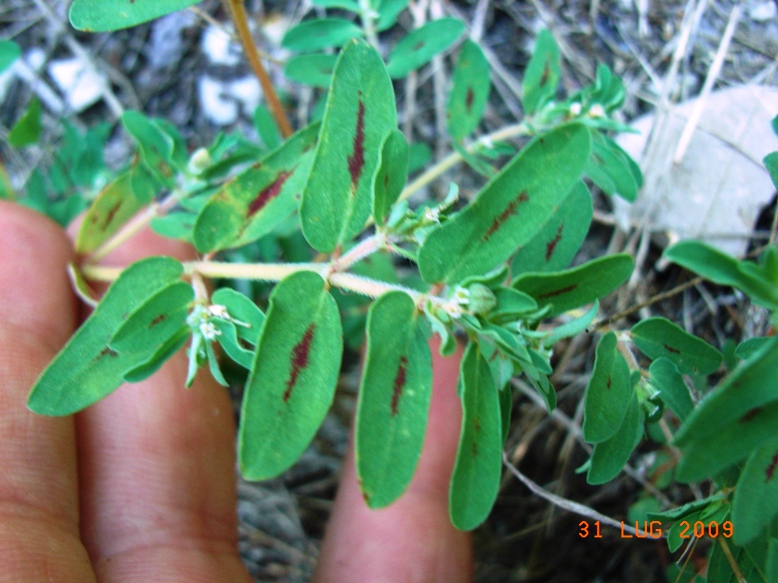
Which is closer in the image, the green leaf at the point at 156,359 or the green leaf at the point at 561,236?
the green leaf at the point at 156,359

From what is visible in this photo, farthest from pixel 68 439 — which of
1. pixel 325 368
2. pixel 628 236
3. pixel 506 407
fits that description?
pixel 628 236

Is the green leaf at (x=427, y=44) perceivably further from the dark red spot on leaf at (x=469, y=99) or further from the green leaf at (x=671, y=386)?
the green leaf at (x=671, y=386)

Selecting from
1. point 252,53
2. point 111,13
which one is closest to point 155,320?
point 111,13

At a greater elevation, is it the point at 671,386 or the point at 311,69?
the point at 311,69

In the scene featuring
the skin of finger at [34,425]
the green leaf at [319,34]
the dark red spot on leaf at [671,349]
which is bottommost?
the skin of finger at [34,425]

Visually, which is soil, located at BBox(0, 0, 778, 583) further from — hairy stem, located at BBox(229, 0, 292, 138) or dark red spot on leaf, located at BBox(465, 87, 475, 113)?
hairy stem, located at BBox(229, 0, 292, 138)

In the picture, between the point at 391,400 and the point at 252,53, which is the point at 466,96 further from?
the point at 391,400

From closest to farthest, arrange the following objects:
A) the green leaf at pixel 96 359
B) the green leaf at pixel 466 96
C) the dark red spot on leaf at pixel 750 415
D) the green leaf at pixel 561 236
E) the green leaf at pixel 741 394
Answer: the green leaf at pixel 741 394 → the dark red spot on leaf at pixel 750 415 → the green leaf at pixel 96 359 → the green leaf at pixel 561 236 → the green leaf at pixel 466 96

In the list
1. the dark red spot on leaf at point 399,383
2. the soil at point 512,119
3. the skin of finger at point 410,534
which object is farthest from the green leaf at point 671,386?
the skin of finger at point 410,534
